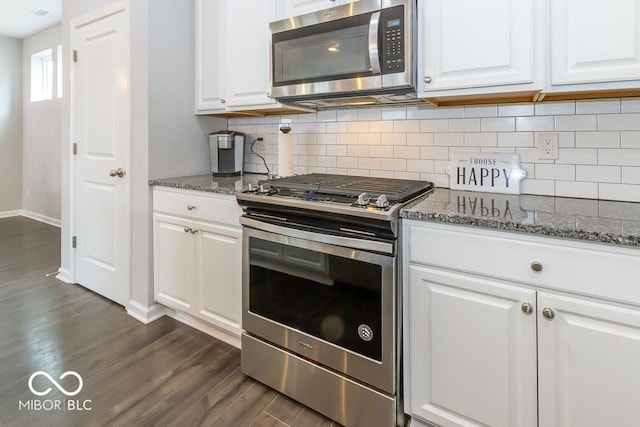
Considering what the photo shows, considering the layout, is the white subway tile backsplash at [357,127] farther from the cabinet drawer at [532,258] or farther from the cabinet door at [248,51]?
the cabinet drawer at [532,258]

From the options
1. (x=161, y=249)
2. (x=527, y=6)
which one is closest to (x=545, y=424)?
(x=527, y=6)

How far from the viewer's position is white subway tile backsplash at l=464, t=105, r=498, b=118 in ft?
5.86

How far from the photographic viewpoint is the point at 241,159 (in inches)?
103

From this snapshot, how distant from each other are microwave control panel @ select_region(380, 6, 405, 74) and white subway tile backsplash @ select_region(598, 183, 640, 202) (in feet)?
3.30

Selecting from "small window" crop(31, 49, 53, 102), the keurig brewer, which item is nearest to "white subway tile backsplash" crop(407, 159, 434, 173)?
the keurig brewer

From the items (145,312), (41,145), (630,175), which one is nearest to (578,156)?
(630,175)

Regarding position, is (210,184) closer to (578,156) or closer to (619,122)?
(578,156)

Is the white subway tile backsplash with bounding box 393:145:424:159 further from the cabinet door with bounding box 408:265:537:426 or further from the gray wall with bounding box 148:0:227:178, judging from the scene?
the gray wall with bounding box 148:0:227:178

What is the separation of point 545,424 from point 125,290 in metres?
2.49

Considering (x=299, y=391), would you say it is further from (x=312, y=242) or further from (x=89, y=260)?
(x=89, y=260)

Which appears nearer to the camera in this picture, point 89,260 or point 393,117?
point 393,117

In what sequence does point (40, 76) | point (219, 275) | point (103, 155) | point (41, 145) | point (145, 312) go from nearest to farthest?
point (219, 275) → point (145, 312) → point (103, 155) → point (41, 145) → point (40, 76)

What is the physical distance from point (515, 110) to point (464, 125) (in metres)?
0.23

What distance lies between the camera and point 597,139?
62.1 inches
